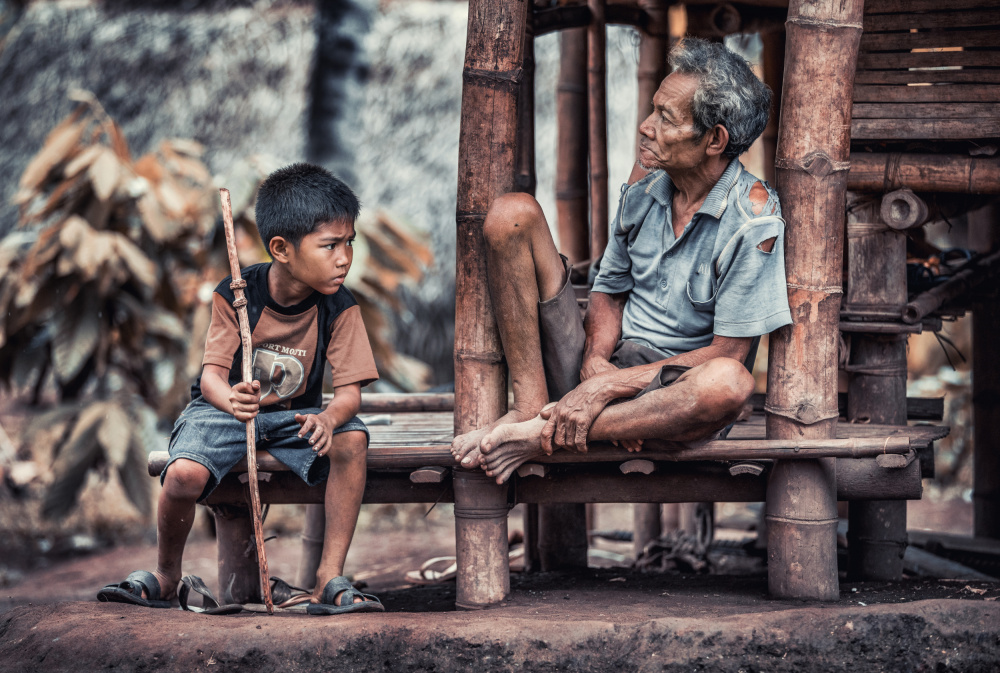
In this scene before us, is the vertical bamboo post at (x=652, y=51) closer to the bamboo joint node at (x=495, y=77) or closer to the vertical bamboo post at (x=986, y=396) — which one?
the vertical bamboo post at (x=986, y=396)

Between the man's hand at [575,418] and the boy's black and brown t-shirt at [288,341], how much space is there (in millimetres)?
556

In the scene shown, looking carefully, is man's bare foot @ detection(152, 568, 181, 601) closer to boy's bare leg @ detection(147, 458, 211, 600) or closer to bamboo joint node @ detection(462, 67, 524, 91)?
boy's bare leg @ detection(147, 458, 211, 600)

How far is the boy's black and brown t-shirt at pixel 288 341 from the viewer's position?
2.61 m

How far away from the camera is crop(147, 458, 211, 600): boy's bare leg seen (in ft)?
8.33

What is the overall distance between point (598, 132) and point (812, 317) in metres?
2.08

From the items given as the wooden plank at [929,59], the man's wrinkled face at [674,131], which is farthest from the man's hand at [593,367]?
the wooden plank at [929,59]

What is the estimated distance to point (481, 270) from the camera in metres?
2.61

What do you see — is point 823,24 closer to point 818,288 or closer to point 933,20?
point 818,288

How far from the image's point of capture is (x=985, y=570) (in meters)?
3.77

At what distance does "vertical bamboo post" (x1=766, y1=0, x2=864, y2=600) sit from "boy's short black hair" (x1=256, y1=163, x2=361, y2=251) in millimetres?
1199

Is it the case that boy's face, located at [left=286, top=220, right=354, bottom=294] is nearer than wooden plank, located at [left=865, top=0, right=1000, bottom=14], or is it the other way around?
boy's face, located at [left=286, top=220, right=354, bottom=294]

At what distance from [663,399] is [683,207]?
62 cm

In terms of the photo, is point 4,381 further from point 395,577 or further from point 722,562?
point 722,562

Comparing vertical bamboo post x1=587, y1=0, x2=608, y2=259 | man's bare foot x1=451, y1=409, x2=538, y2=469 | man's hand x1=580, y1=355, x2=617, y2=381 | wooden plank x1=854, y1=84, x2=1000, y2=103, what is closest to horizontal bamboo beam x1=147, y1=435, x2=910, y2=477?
man's bare foot x1=451, y1=409, x2=538, y2=469
